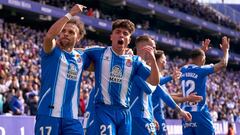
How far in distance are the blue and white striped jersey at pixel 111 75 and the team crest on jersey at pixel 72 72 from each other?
0.51 meters

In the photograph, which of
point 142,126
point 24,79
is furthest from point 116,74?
point 24,79

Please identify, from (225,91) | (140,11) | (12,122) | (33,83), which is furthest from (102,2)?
(12,122)

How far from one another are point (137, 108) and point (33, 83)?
9.45 metres

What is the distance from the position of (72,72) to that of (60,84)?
0.22 metres

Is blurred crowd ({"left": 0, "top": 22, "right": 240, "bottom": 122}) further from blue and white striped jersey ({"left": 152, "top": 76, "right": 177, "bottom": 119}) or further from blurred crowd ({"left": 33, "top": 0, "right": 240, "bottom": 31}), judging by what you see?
blurred crowd ({"left": 33, "top": 0, "right": 240, "bottom": 31})

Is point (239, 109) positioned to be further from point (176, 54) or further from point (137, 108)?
point (137, 108)

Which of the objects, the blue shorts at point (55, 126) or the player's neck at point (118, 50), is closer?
the blue shorts at point (55, 126)

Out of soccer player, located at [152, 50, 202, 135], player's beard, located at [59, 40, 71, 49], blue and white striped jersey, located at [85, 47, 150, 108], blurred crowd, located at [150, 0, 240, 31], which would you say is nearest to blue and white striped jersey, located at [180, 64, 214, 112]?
soccer player, located at [152, 50, 202, 135]

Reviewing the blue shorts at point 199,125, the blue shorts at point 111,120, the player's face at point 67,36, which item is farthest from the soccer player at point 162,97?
the player's face at point 67,36

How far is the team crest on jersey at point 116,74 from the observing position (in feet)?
21.1

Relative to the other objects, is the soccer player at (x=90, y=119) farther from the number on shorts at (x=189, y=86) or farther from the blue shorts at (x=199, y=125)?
the number on shorts at (x=189, y=86)

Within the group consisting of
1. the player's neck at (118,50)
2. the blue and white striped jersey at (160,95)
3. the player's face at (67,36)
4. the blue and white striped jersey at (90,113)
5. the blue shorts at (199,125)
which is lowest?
the blue shorts at (199,125)

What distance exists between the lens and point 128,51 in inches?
271

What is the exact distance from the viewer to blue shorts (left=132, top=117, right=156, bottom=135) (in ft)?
23.9
